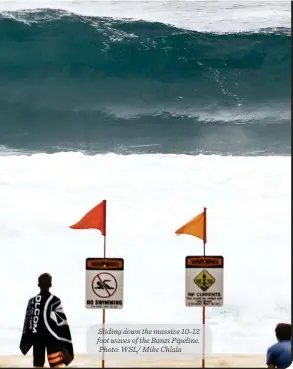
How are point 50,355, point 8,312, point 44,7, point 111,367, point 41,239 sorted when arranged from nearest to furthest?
1. point 50,355
2. point 111,367
3. point 8,312
4. point 41,239
5. point 44,7

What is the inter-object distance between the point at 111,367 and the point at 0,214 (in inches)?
167

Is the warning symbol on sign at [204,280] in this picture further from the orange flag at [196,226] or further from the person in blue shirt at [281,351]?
the person in blue shirt at [281,351]

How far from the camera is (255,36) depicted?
44.7ft

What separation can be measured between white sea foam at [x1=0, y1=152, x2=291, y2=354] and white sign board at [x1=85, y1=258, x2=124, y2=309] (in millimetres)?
2428

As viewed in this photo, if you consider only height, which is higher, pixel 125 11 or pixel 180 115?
pixel 125 11

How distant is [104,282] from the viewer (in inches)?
302

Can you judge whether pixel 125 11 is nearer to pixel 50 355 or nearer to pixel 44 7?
pixel 44 7

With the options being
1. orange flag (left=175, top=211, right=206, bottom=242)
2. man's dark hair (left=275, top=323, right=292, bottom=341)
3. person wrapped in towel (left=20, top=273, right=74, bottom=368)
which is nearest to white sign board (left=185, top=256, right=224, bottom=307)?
orange flag (left=175, top=211, right=206, bottom=242)

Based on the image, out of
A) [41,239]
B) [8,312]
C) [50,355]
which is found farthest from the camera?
[41,239]

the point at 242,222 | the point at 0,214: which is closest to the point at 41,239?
the point at 0,214

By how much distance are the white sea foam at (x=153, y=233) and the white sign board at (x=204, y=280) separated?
2550 millimetres

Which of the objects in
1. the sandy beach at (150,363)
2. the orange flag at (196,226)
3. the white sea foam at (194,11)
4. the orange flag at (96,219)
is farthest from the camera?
the white sea foam at (194,11)

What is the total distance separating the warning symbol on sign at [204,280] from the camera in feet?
25.5

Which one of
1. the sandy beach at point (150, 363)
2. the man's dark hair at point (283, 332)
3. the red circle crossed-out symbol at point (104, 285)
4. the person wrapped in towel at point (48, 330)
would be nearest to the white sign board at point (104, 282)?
the red circle crossed-out symbol at point (104, 285)
